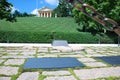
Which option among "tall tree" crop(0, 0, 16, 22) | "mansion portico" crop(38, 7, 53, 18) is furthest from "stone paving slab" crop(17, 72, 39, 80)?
"mansion portico" crop(38, 7, 53, 18)

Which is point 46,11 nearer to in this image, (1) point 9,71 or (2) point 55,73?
(1) point 9,71

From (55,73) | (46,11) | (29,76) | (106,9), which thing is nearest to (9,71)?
(29,76)

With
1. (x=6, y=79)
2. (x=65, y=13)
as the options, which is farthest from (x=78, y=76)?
(x=65, y=13)

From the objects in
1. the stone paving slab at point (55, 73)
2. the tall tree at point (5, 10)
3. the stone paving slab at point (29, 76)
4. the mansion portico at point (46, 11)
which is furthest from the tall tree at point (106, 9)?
the mansion portico at point (46, 11)

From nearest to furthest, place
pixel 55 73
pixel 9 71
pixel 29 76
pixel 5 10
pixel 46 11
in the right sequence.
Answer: pixel 29 76
pixel 55 73
pixel 9 71
pixel 5 10
pixel 46 11

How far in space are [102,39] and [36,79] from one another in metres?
20.7

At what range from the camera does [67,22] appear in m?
41.1

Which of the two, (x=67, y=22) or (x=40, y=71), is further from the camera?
(x=67, y=22)

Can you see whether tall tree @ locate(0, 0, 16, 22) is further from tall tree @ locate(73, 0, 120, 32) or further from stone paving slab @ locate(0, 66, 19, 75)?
stone paving slab @ locate(0, 66, 19, 75)

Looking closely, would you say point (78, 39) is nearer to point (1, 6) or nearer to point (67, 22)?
point (1, 6)

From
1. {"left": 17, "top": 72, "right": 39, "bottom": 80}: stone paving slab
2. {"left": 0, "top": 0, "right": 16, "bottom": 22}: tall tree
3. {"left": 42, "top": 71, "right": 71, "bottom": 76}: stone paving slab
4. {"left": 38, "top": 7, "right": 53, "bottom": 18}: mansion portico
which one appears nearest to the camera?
{"left": 17, "top": 72, "right": 39, "bottom": 80}: stone paving slab

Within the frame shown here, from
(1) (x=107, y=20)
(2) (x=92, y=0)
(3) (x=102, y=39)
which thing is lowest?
(3) (x=102, y=39)

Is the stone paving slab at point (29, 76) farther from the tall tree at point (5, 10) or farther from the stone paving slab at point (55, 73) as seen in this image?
the tall tree at point (5, 10)

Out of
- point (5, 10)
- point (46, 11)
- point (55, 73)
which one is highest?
point (46, 11)
